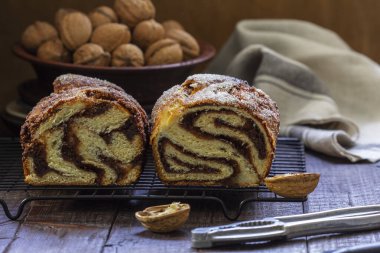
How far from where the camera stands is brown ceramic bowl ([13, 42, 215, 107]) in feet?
6.92

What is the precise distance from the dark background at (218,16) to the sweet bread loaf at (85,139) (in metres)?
0.88

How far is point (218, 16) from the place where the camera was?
105 inches

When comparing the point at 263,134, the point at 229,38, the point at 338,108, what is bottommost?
the point at 338,108

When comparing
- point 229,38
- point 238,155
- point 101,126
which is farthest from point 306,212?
point 229,38

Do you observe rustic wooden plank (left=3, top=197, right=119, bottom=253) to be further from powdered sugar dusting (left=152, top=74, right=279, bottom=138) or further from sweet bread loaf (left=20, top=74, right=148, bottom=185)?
powdered sugar dusting (left=152, top=74, right=279, bottom=138)

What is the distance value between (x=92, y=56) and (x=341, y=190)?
2.45ft

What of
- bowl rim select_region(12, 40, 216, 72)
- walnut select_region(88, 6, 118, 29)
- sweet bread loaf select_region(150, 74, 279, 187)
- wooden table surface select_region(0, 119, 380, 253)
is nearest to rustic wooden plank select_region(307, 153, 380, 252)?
wooden table surface select_region(0, 119, 380, 253)

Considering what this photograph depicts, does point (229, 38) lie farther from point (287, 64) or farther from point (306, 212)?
point (306, 212)

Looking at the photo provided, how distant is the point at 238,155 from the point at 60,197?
40 cm

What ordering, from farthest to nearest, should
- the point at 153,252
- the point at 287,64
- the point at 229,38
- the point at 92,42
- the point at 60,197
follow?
the point at 229,38
the point at 287,64
the point at 92,42
the point at 60,197
the point at 153,252

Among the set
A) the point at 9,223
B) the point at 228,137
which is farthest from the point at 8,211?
the point at 228,137

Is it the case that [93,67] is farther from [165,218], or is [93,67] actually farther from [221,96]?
[165,218]

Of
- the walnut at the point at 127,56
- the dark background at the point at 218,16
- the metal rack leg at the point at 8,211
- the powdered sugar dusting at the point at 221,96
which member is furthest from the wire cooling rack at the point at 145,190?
the dark background at the point at 218,16

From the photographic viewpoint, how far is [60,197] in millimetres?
1658
